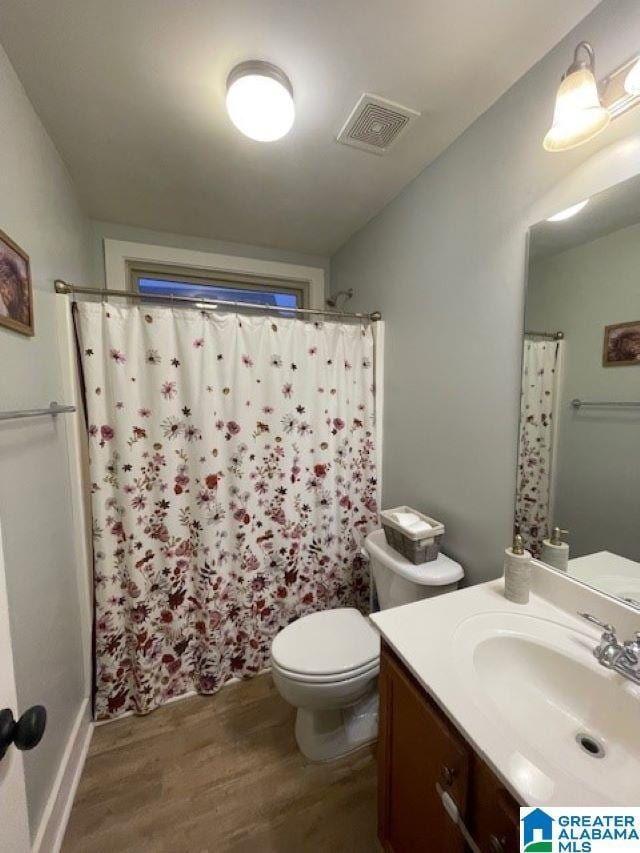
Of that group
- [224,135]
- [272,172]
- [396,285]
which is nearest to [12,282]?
[224,135]

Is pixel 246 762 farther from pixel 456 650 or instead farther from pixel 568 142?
pixel 568 142

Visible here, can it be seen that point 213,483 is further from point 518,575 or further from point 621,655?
point 621,655

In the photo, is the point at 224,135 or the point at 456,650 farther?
the point at 224,135

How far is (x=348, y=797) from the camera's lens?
1.25 m

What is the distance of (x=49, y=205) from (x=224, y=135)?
2.32ft

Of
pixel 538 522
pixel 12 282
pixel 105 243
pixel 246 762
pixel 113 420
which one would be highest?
pixel 105 243

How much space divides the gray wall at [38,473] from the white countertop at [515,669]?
41.2 inches

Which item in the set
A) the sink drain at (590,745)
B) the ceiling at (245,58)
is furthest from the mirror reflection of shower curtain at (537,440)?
the ceiling at (245,58)

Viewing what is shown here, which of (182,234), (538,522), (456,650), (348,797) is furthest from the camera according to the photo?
(182,234)

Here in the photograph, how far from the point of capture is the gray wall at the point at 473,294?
1048 mm

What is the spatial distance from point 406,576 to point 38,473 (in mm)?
1363

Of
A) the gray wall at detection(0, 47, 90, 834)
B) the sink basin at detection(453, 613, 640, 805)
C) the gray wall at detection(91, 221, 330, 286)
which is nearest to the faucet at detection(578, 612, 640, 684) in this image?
the sink basin at detection(453, 613, 640, 805)

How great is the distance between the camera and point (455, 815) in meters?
0.69

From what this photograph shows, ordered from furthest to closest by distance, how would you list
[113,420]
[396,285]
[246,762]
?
[396,285]
[113,420]
[246,762]
